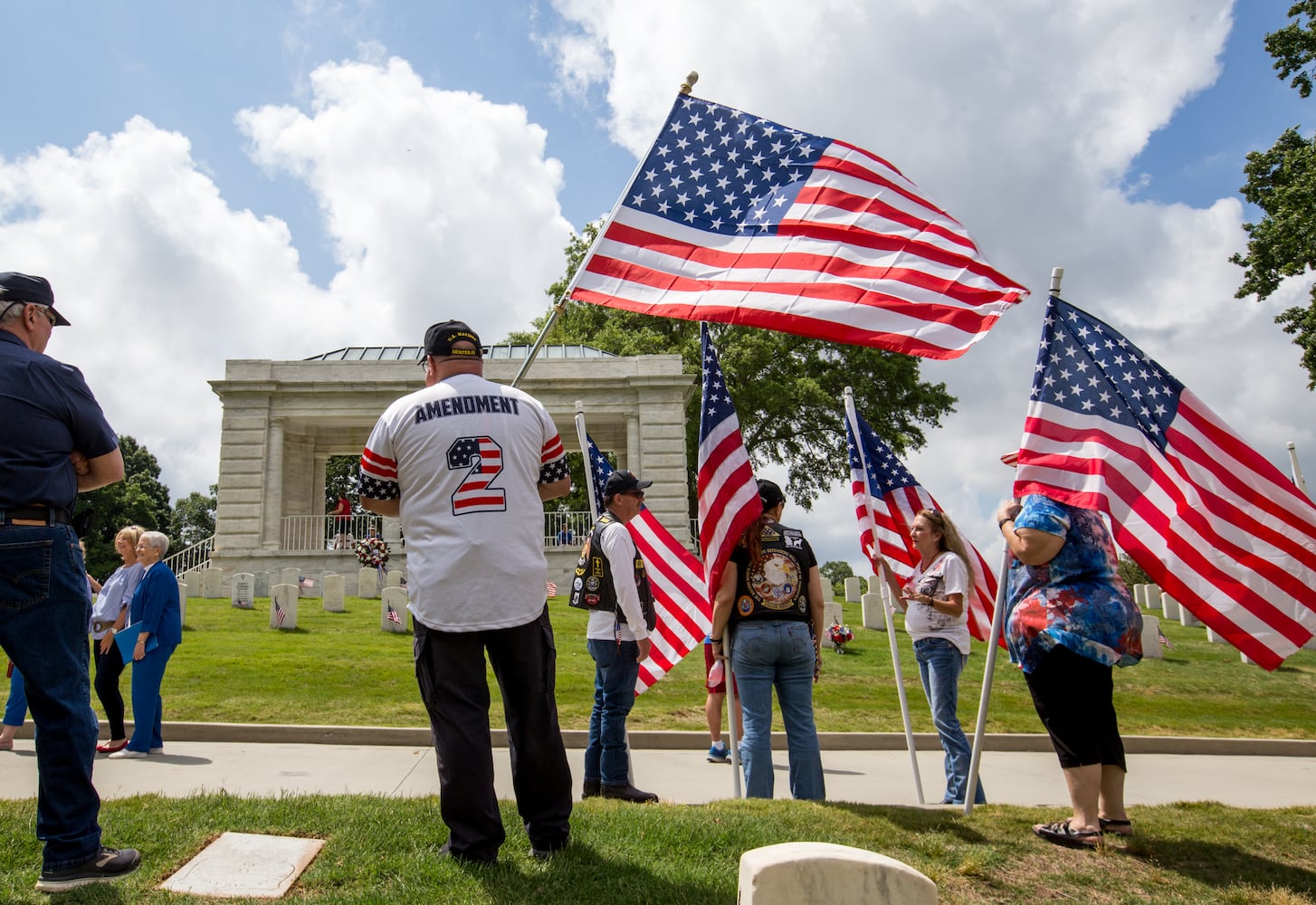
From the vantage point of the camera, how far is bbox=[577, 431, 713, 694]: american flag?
23.0 feet

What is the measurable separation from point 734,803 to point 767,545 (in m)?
1.39

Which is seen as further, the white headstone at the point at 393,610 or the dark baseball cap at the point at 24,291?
the white headstone at the point at 393,610

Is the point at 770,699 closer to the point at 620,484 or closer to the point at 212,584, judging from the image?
the point at 620,484

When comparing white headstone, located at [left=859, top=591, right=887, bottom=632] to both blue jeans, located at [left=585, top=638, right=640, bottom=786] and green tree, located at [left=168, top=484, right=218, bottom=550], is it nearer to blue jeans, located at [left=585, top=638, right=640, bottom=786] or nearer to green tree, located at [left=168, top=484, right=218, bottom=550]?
blue jeans, located at [left=585, top=638, right=640, bottom=786]

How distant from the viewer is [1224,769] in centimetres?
838

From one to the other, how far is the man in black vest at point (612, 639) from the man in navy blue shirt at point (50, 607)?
278 cm

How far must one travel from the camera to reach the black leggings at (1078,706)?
4.21m

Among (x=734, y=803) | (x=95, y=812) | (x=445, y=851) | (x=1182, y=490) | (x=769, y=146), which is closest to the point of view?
(x=95, y=812)

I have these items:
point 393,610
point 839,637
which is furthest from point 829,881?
point 393,610


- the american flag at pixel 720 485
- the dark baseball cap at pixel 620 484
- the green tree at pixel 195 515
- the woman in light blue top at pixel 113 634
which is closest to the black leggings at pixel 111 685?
the woman in light blue top at pixel 113 634

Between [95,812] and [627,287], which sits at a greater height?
[627,287]

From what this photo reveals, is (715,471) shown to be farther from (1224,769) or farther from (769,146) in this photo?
(1224,769)

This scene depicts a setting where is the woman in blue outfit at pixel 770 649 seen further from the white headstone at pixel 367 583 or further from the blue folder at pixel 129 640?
the white headstone at pixel 367 583

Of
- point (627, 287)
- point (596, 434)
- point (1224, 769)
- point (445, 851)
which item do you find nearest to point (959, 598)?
point (627, 287)
